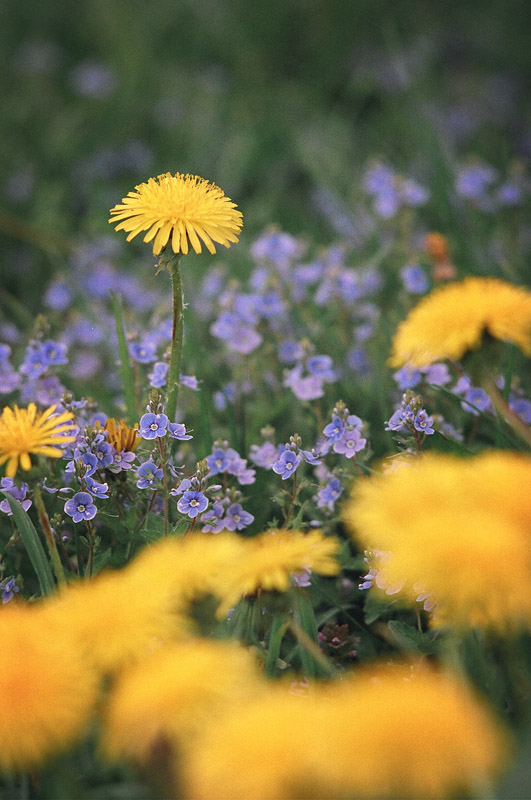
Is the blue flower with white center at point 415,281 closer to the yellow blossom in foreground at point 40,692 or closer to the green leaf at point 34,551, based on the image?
the green leaf at point 34,551

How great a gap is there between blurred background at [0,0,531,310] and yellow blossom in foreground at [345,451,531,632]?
2096mm

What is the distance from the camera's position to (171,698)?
763 mm

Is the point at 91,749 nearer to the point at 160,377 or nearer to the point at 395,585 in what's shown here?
the point at 395,585

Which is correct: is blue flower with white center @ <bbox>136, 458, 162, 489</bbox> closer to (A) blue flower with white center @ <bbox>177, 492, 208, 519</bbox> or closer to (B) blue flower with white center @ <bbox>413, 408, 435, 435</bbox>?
(A) blue flower with white center @ <bbox>177, 492, 208, 519</bbox>

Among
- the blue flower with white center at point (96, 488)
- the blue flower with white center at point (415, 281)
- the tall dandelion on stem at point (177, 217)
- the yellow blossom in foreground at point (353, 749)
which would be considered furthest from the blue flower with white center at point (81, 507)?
the blue flower with white center at point (415, 281)

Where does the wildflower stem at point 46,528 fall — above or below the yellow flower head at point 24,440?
below

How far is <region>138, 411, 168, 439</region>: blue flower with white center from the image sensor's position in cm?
145

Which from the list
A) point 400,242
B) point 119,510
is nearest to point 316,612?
point 119,510

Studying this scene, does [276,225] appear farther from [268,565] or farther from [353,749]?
[353,749]

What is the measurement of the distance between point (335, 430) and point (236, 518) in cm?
27

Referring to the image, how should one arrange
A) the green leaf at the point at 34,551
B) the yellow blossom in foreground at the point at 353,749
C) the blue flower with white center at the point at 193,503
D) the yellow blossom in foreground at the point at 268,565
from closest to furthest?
the yellow blossom in foreground at the point at 353,749
the yellow blossom in foreground at the point at 268,565
the green leaf at the point at 34,551
the blue flower with white center at the point at 193,503

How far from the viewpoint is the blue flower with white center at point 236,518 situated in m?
1.55

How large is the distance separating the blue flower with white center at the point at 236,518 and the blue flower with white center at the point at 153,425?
216mm

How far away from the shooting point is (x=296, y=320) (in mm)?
2426
